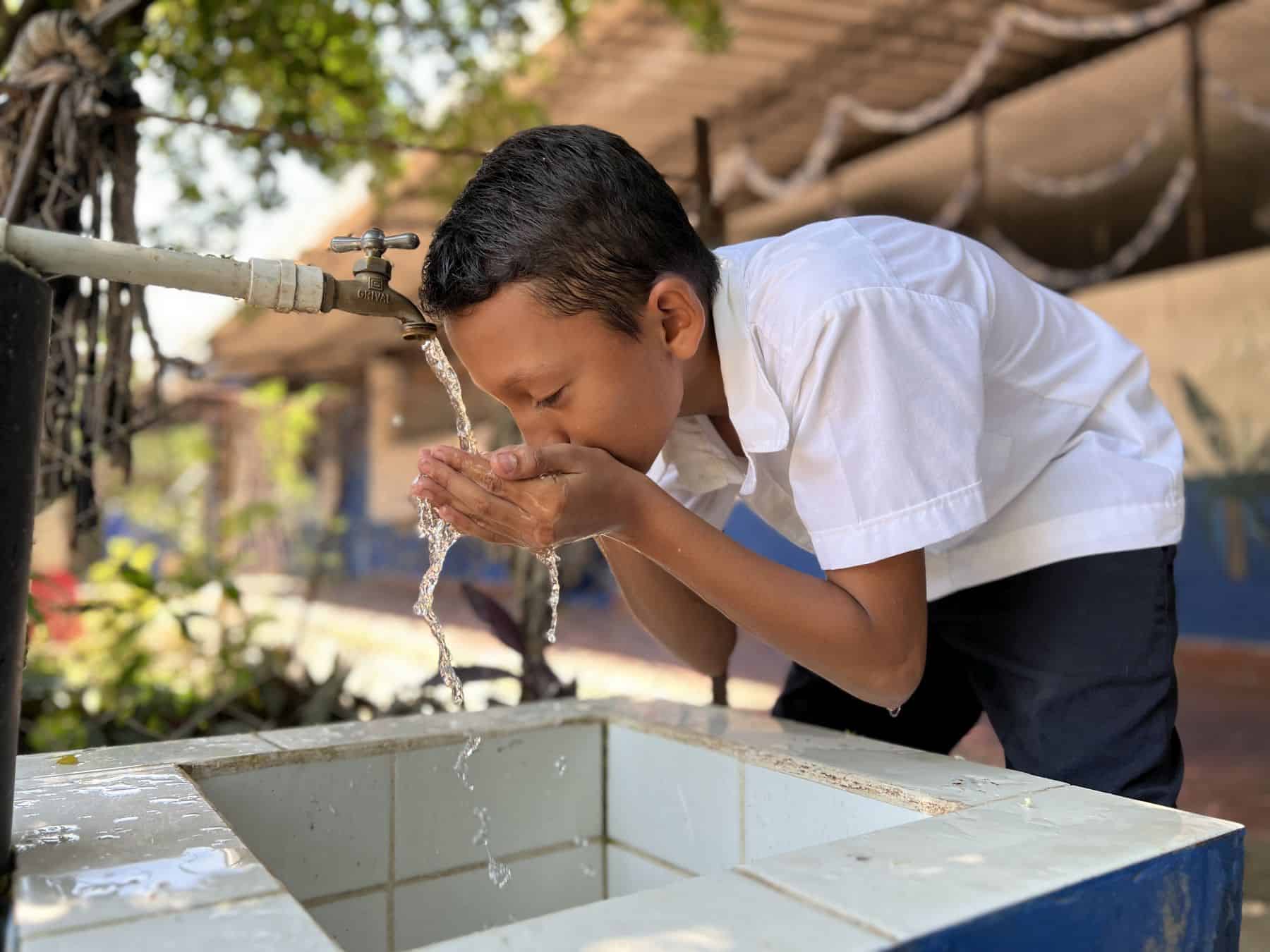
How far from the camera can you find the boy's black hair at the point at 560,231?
113 cm

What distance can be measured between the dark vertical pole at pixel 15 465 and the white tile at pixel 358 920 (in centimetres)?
44

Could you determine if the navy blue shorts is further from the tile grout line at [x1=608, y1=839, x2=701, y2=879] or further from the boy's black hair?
the boy's black hair

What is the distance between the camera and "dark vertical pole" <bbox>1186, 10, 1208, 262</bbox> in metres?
5.69

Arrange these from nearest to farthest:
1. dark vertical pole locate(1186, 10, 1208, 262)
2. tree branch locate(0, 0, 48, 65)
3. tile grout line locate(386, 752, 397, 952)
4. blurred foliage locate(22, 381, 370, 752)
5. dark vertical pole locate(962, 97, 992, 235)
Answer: tile grout line locate(386, 752, 397, 952) < tree branch locate(0, 0, 48, 65) < blurred foliage locate(22, 381, 370, 752) < dark vertical pole locate(1186, 10, 1208, 262) < dark vertical pole locate(962, 97, 992, 235)

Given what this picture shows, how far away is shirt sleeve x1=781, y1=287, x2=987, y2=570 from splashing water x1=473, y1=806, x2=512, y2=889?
546mm

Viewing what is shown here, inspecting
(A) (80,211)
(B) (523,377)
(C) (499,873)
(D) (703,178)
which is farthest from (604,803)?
(A) (80,211)

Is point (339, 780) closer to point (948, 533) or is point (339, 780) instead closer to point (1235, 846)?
point (948, 533)

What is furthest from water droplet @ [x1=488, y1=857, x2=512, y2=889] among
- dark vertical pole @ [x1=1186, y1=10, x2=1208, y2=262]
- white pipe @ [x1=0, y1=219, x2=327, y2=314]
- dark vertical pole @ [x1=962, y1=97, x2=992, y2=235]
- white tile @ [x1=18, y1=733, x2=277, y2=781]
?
dark vertical pole @ [x1=962, y1=97, x2=992, y2=235]

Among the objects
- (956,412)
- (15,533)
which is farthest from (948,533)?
(15,533)

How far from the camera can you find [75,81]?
6.77ft

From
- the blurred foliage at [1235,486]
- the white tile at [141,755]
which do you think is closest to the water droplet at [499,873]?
the white tile at [141,755]

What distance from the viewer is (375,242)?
3.64 feet

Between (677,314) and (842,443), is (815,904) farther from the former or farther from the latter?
(677,314)

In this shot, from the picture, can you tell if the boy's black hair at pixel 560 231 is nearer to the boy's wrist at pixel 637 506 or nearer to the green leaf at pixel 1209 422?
the boy's wrist at pixel 637 506
